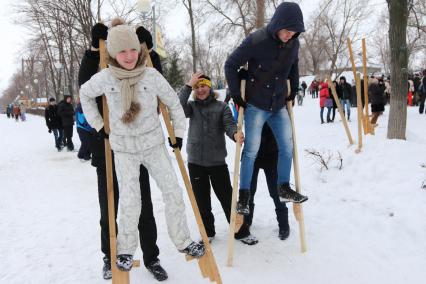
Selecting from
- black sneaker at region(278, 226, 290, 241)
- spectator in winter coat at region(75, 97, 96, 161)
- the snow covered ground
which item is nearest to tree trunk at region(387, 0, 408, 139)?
the snow covered ground

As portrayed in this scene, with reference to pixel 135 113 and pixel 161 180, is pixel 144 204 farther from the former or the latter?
pixel 135 113

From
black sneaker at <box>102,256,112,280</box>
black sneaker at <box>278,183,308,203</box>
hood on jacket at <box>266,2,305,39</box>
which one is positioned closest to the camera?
hood on jacket at <box>266,2,305,39</box>

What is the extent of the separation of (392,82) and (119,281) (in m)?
6.15

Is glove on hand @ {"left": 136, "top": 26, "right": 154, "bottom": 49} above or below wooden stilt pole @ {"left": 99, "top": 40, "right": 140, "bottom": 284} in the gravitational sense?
above

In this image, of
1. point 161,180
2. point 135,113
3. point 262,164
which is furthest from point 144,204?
point 262,164

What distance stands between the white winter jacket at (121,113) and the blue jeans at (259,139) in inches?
44.0

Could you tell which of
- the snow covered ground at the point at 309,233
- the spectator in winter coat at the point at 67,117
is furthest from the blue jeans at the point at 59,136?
the snow covered ground at the point at 309,233

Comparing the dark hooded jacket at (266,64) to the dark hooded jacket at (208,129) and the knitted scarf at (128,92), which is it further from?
the knitted scarf at (128,92)

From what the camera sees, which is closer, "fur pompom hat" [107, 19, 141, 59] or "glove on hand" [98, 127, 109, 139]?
"fur pompom hat" [107, 19, 141, 59]

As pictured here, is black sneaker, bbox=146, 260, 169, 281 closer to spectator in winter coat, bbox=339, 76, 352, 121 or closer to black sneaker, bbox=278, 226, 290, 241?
black sneaker, bbox=278, 226, 290, 241

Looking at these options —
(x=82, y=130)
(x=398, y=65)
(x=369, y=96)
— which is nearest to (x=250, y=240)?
(x=398, y=65)

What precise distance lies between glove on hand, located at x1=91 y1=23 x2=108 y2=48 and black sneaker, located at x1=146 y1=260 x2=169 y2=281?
2093 millimetres

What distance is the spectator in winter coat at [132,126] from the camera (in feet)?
9.59

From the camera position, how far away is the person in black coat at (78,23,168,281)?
10.5ft
